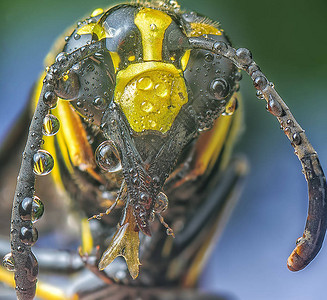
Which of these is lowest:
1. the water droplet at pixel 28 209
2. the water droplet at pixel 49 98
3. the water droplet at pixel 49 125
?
the water droplet at pixel 28 209

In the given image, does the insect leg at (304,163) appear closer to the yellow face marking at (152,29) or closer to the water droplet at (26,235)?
the yellow face marking at (152,29)

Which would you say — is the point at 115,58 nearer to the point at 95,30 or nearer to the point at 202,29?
the point at 95,30

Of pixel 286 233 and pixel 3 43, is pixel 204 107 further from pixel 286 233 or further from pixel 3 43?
pixel 3 43

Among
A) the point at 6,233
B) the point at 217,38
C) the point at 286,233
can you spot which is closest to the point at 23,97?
the point at 6,233

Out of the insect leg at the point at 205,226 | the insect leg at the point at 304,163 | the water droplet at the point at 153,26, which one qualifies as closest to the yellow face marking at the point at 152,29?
the water droplet at the point at 153,26

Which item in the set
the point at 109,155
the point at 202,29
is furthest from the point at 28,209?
the point at 202,29
